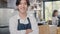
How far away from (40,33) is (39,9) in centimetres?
36

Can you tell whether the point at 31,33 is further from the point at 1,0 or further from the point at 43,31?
the point at 1,0

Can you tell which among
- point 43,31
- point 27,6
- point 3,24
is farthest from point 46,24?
point 3,24

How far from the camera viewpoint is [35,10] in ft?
7.18

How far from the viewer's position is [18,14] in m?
2.12

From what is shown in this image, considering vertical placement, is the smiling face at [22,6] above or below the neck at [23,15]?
above

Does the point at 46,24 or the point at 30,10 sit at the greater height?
the point at 30,10

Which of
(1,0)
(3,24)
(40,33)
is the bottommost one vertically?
(40,33)

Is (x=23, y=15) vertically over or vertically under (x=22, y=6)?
under

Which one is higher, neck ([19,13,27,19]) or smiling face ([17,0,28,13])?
smiling face ([17,0,28,13])

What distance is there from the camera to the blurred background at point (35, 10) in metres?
2.09

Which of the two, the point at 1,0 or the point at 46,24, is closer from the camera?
the point at 1,0

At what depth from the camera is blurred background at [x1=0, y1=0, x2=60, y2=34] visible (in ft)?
6.86

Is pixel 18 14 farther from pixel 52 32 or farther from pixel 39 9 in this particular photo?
pixel 52 32

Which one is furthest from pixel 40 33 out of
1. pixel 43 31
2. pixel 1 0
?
pixel 1 0
